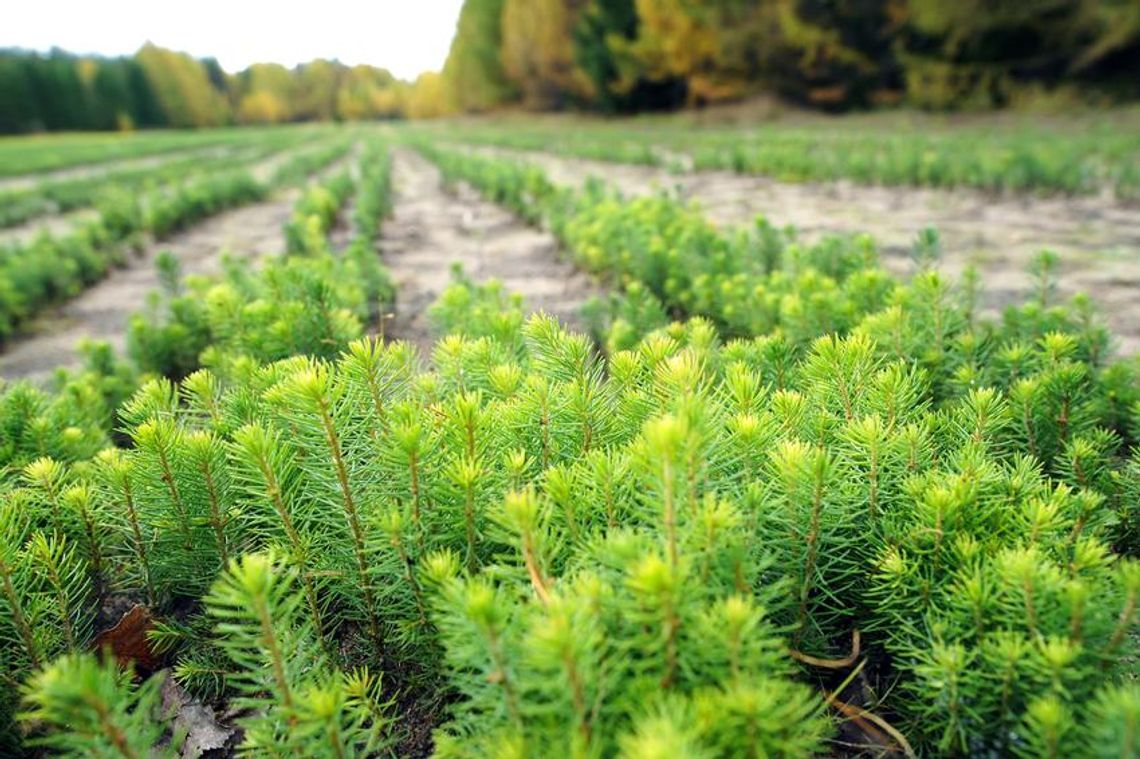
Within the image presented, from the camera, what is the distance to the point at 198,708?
150cm

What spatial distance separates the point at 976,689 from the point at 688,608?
0.50 meters

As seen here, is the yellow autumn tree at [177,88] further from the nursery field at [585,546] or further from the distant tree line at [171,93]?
the nursery field at [585,546]

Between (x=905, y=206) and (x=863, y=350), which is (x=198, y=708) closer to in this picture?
(x=863, y=350)

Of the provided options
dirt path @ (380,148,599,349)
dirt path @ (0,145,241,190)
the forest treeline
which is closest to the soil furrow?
dirt path @ (380,148,599,349)

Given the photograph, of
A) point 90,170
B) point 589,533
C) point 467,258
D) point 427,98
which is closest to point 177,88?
point 427,98

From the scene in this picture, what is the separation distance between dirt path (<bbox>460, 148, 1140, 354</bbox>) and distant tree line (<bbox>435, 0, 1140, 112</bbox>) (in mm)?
15925

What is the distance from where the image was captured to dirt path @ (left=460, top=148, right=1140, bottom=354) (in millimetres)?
4676

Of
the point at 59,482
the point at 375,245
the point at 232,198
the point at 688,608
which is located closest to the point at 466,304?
the point at 59,482

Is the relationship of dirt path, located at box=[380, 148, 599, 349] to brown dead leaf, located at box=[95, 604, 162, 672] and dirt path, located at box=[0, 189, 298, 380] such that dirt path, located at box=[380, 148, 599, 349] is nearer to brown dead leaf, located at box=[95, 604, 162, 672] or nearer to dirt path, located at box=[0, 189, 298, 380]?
dirt path, located at box=[0, 189, 298, 380]

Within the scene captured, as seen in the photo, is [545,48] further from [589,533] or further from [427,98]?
[427,98]

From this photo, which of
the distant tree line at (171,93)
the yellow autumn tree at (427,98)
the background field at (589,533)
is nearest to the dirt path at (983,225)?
the background field at (589,533)

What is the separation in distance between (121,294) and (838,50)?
92.3 ft

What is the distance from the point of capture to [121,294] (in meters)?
6.65

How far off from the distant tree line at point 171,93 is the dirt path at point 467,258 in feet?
276
